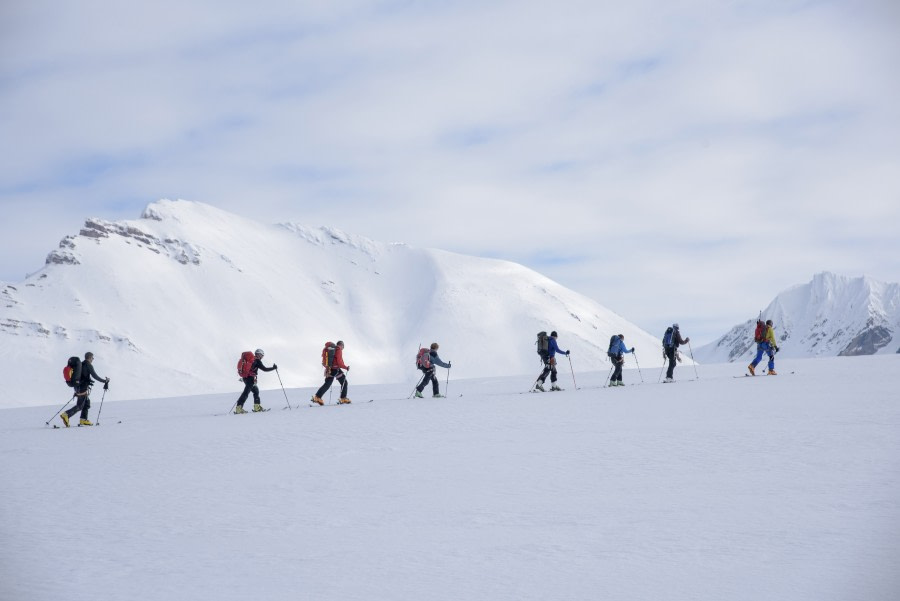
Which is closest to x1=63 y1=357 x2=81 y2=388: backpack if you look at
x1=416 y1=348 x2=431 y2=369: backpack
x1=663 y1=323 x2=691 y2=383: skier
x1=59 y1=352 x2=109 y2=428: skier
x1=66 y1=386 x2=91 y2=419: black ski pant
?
x1=59 y1=352 x2=109 y2=428: skier

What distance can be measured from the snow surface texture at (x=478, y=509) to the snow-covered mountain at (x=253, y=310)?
95.1 metres

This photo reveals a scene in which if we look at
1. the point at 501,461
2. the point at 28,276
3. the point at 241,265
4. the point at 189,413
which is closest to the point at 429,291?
the point at 241,265

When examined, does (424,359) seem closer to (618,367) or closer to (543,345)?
(543,345)

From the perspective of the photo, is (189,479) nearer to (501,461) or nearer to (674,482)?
(501,461)

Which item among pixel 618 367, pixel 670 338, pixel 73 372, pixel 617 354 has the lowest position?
pixel 618 367

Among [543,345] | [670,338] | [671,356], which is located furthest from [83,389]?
[670,338]

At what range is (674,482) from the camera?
9562 millimetres

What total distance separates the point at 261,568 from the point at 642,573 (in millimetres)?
3403

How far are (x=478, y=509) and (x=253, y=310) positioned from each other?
15063 centimetres

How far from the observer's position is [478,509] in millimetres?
8734

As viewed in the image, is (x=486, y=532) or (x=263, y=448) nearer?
(x=486, y=532)

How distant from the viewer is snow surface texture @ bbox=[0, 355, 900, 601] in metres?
6.50

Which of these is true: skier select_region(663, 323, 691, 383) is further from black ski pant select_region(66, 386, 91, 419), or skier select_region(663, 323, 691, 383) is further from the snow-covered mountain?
the snow-covered mountain

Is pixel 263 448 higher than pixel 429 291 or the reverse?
the reverse
